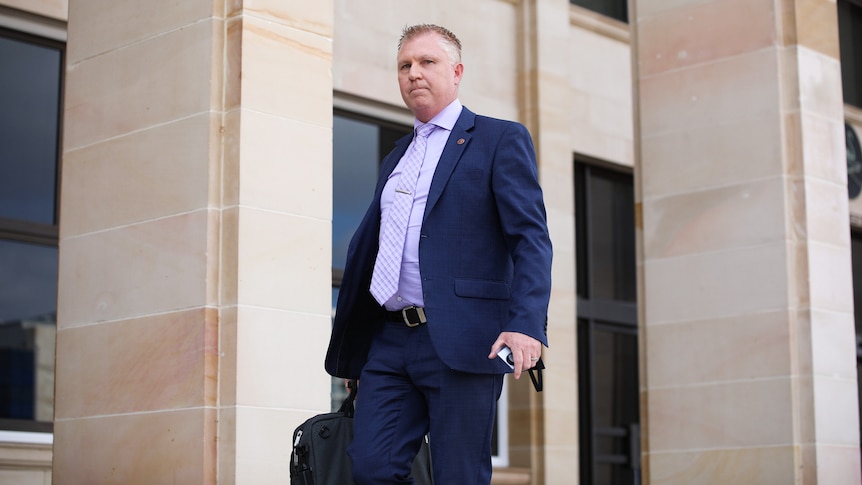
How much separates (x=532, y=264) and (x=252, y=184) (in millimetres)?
2449

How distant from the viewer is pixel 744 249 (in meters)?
8.98

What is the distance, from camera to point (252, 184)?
21.5 feet

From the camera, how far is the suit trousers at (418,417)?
4539 millimetres

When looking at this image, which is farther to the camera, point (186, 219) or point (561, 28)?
point (561, 28)

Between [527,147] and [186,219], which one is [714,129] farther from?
[527,147]

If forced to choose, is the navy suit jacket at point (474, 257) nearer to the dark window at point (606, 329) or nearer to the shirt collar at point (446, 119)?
the shirt collar at point (446, 119)

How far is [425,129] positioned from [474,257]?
56 centimetres

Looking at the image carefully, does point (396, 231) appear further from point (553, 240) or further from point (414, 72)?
point (553, 240)

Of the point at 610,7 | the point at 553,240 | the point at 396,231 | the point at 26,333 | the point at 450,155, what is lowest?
the point at 26,333

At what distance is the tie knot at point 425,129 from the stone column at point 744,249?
14.8 feet

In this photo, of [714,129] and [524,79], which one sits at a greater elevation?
[524,79]

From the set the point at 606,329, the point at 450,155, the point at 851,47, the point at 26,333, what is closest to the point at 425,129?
the point at 450,155

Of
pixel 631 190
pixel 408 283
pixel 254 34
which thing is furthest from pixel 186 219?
Answer: pixel 631 190

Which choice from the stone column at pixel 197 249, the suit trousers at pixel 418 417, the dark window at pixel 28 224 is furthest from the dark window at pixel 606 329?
the suit trousers at pixel 418 417
